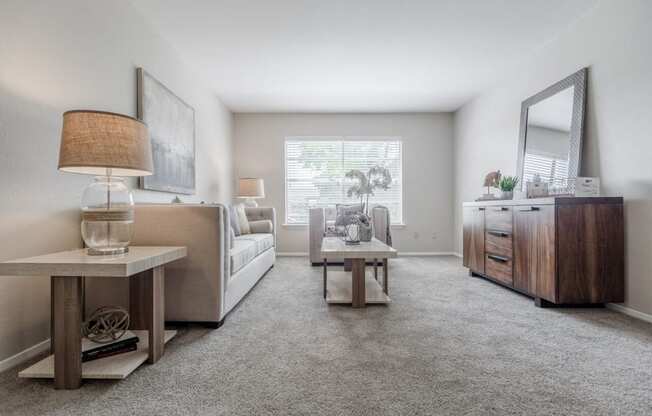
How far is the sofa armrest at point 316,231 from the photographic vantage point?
4.54 m

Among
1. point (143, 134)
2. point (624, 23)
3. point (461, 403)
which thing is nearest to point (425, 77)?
point (624, 23)

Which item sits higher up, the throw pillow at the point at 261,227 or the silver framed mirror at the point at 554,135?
the silver framed mirror at the point at 554,135

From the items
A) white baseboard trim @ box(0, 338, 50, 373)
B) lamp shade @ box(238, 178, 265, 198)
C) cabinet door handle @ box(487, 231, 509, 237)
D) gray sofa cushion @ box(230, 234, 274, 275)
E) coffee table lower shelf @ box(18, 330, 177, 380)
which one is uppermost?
lamp shade @ box(238, 178, 265, 198)

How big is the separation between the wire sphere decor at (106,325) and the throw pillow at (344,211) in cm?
303

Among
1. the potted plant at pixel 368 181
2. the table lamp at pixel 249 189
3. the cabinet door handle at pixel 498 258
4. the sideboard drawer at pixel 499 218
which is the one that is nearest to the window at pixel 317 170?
the potted plant at pixel 368 181

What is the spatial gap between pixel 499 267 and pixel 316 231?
231 cm

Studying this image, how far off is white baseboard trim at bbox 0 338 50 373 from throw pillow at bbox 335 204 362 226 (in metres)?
3.22

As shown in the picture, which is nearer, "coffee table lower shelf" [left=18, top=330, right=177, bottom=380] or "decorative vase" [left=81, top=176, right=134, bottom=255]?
"coffee table lower shelf" [left=18, top=330, right=177, bottom=380]

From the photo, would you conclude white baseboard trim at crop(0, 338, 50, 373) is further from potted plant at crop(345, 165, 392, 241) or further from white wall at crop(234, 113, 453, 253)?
potted plant at crop(345, 165, 392, 241)

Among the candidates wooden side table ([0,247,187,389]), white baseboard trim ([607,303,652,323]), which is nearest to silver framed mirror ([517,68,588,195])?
white baseboard trim ([607,303,652,323])

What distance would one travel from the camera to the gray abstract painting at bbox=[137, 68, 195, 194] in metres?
2.84

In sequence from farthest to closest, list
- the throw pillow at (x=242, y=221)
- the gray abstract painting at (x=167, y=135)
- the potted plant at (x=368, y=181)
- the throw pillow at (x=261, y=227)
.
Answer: the potted plant at (x=368, y=181)
the throw pillow at (x=261, y=227)
the throw pillow at (x=242, y=221)
the gray abstract painting at (x=167, y=135)

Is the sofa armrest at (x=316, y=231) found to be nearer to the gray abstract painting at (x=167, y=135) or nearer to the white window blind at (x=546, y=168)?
the gray abstract painting at (x=167, y=135)

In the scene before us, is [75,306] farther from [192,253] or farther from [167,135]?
[167,135]
